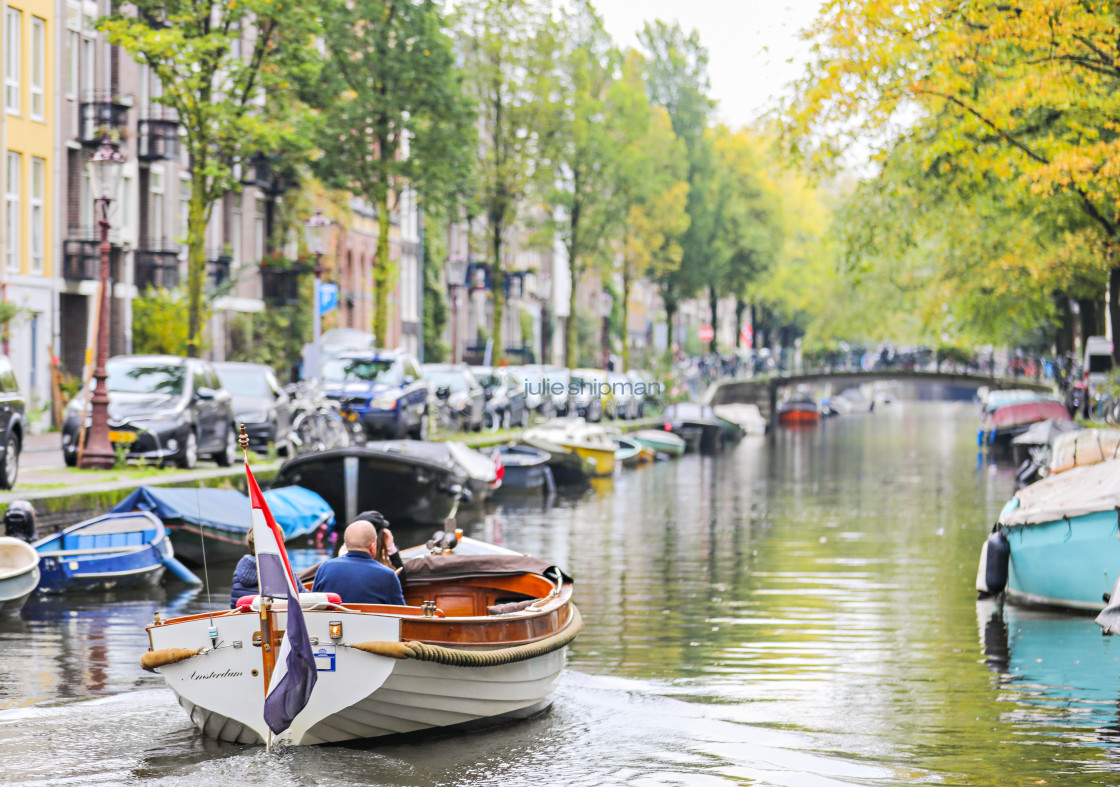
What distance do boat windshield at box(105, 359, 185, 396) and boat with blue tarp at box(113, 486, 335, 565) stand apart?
130 inches

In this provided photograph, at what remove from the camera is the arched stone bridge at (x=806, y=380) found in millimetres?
79225

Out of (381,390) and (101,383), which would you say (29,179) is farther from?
(101,383)

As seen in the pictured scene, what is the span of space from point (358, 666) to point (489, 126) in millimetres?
45190

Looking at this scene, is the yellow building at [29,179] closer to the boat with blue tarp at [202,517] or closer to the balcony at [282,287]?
the balcony at [282,287]

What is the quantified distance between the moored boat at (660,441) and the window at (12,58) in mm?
25161

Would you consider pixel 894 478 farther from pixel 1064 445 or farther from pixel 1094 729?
pixel 1094 729

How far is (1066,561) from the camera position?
62.6ft

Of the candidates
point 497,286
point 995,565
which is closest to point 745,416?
point 497,286

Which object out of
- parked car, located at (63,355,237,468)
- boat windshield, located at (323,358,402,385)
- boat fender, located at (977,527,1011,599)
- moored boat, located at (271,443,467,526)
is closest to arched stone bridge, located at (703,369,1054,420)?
boat windshield, located at (323,358,402,385)

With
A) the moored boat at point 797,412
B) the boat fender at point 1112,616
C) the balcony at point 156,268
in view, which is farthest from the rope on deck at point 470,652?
the moored boat at point 797,412

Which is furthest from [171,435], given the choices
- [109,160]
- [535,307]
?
[535,307]

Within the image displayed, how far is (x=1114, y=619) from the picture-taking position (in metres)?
14.0

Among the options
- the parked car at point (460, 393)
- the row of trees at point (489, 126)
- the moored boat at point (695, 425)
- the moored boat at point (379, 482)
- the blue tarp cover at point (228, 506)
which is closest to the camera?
the blue tarp cover at point (228, 506)

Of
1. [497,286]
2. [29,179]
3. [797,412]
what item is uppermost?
[29,179]
